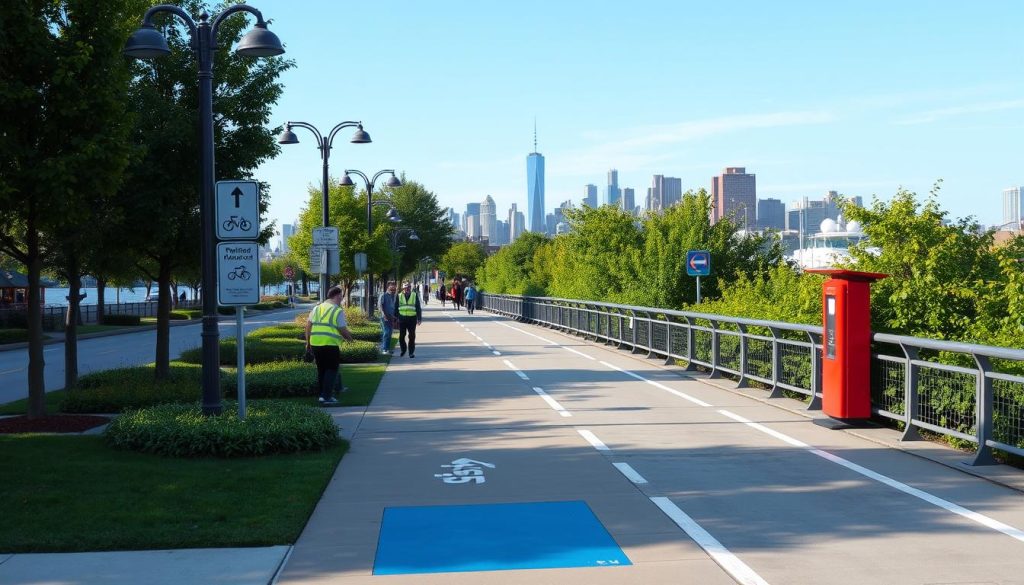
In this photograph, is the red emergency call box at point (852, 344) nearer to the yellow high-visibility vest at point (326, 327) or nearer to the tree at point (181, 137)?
the yellow high-visibility vest at point (326, 327)

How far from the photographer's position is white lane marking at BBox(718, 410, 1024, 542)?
6.74 metres

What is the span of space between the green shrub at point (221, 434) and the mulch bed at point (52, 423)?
1.44m

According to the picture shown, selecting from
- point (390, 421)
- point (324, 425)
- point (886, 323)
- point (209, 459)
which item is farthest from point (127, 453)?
point (886, 323)

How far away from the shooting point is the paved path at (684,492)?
19.3 feet

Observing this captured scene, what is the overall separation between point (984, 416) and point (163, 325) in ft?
40.4

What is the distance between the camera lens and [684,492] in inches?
314

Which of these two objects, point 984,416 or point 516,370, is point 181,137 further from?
→ point 984,416

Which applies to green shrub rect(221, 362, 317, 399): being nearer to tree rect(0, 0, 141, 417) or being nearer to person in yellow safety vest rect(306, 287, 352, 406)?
person in yellow safety vest rect(306, 287, 352, 406)

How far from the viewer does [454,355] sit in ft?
79.7

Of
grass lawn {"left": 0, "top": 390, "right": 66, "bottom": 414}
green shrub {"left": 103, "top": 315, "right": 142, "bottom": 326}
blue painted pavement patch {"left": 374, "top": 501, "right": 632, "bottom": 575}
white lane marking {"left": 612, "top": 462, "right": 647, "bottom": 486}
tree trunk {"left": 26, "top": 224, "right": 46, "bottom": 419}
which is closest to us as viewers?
blue painted pavement patch {"left": 374, "top": 501, "right": 632, "bottom": 575}

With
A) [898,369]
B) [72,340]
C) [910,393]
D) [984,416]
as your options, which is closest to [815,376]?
[898,369]

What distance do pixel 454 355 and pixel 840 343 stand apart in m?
14.1

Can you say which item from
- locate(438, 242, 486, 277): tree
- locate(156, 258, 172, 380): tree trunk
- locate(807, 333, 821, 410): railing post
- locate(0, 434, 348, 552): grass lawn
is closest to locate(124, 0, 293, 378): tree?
locate(156, 258, 172, 380): tree trunk

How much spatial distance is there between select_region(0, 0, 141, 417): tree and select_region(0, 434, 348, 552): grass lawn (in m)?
2.70
